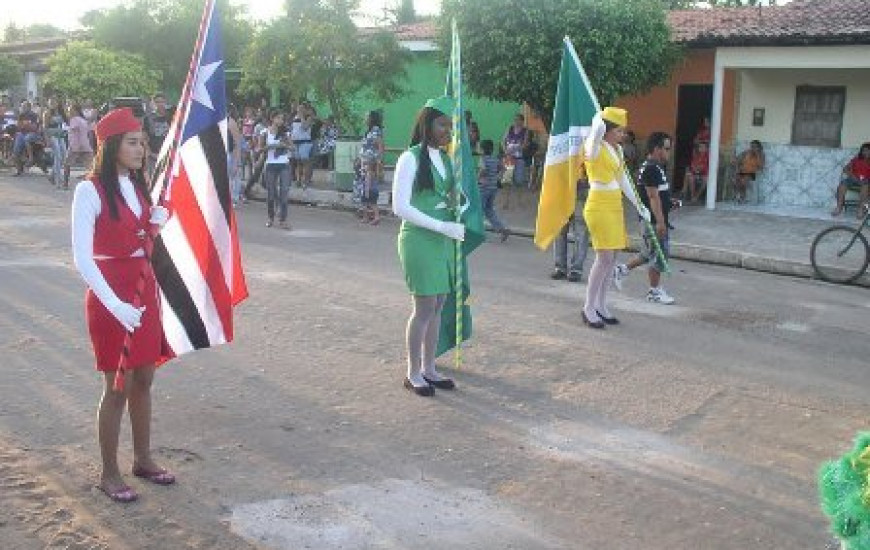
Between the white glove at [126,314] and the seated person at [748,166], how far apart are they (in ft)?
51.1

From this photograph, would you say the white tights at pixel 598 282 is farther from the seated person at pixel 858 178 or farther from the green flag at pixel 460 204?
the seated person at pixel 858 178

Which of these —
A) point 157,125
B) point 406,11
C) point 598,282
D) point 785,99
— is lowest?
point 598,282

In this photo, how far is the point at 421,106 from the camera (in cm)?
2509

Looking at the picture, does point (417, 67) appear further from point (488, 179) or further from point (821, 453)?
point (821, 453)

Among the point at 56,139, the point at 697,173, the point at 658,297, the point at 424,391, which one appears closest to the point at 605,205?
the point at 658,297

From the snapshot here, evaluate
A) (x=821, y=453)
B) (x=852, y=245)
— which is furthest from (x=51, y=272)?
(x=852, y=245)

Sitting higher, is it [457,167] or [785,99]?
[785,99]

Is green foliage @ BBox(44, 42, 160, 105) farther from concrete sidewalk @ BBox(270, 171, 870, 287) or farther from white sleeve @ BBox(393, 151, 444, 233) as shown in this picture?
white sleeve @ BBox(393, 151, 444, 233)

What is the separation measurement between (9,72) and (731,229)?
3062cm

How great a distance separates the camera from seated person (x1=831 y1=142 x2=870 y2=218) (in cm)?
1595

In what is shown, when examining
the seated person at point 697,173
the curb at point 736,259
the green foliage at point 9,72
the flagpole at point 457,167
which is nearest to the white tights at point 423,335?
the flagpole at point 457,167

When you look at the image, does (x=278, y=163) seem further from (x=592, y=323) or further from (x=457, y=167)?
(x=457, y=167)

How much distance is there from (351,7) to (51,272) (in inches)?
438

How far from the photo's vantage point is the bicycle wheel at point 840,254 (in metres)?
11.0
